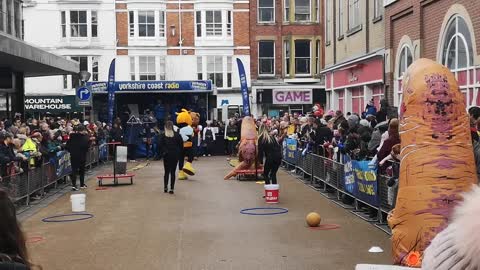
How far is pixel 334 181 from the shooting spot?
14922mm

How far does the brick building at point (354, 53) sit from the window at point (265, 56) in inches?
527

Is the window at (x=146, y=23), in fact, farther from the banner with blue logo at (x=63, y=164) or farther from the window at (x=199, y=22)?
the banner with blue logo at (x=63, y=164)

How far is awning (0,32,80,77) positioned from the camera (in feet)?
57.8

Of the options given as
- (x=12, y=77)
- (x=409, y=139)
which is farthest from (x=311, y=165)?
(x=12, y=77)

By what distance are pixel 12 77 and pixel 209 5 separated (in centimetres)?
2348

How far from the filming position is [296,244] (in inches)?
382

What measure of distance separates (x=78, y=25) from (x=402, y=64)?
30.4 meters

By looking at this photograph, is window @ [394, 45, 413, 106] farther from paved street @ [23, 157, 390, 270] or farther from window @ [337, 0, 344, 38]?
window @ [337, 0, 344, 38]

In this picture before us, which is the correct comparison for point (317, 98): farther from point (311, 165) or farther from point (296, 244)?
point (296, 244)

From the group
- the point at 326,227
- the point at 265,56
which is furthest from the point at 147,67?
the point at 326,227

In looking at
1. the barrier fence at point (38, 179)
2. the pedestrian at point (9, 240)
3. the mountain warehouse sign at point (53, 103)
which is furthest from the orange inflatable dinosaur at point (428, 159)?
the mountain warehouse sign at point (53, 103)

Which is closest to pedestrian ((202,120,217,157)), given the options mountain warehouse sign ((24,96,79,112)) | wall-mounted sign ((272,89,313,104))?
wall-mounted sign ((272,89,313,104))

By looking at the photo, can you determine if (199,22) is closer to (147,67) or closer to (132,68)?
(147,67)

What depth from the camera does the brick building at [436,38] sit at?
14688 mm
